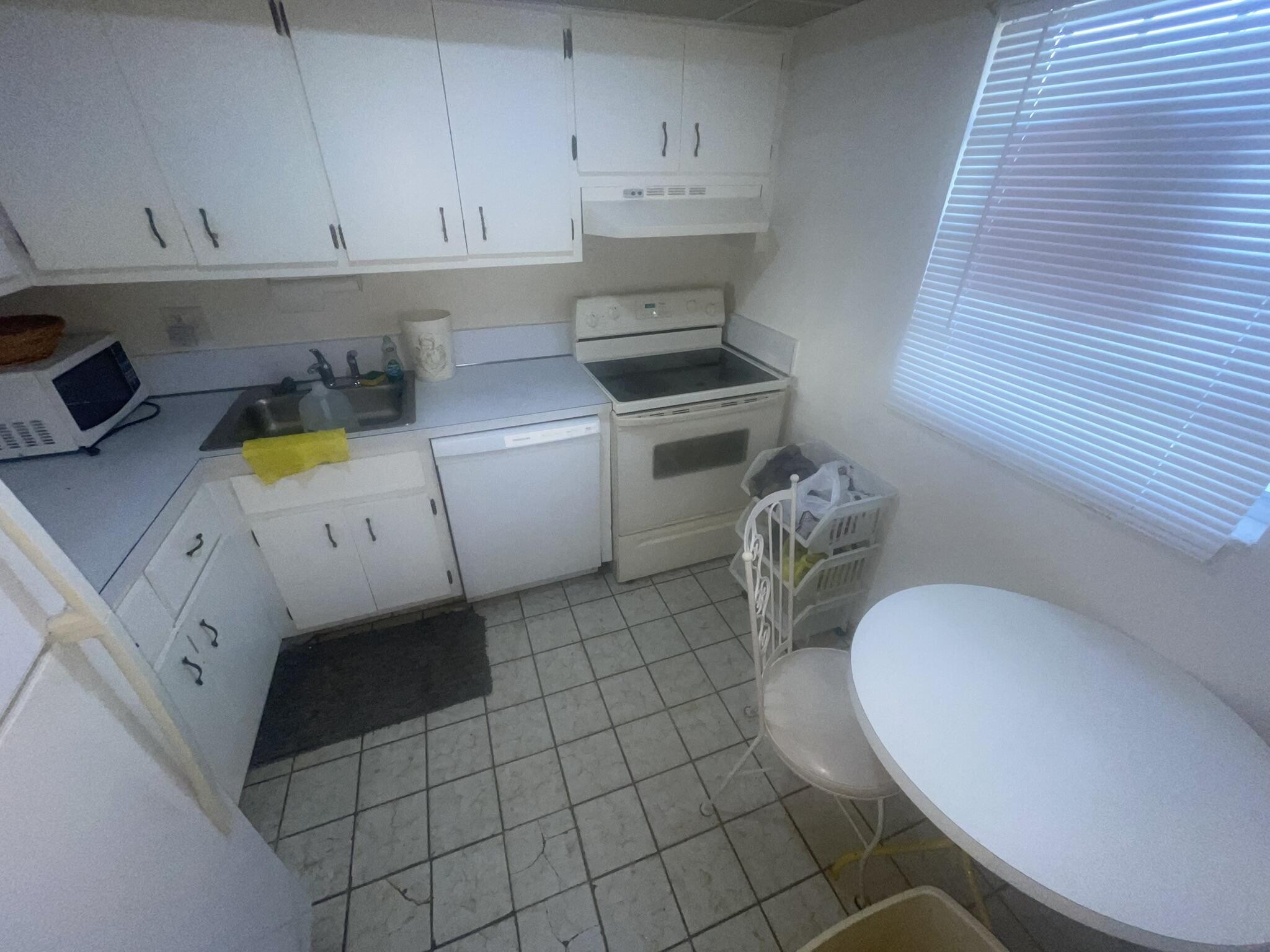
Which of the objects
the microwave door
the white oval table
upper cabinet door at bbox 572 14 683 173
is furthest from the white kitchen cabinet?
upper cabinet door at bbox 572 14 683 173

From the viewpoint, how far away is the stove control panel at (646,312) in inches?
92.6

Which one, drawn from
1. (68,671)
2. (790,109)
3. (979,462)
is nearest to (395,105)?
(790,109)

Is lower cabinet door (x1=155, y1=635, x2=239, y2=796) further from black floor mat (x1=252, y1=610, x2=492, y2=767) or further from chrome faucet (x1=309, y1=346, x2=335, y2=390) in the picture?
chrome faucet (x1=309, y1=346, x2=335, y2=390)

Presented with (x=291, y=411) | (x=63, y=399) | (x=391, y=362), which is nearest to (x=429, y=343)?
(x=391, y=362)

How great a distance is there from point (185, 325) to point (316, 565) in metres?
1.03

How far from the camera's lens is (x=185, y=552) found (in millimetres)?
1460

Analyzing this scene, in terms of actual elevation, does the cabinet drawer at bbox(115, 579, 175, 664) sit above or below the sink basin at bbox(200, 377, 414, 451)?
below

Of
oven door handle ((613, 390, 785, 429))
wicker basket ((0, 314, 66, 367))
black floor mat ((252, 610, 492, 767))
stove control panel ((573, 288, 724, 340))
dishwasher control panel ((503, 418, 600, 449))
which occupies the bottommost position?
black floor mat ((252, 610, 492, 767))

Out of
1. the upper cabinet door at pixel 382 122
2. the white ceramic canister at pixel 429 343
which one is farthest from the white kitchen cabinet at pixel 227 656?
the upper cabinet door at pixel 382 122

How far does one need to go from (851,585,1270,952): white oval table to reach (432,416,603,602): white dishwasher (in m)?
1.26

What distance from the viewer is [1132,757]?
3.09 ft

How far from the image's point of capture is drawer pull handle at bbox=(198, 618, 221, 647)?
1.48 meters

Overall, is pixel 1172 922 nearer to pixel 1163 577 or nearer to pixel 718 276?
pixel 1163 577

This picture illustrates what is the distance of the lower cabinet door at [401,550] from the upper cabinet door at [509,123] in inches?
39.5
